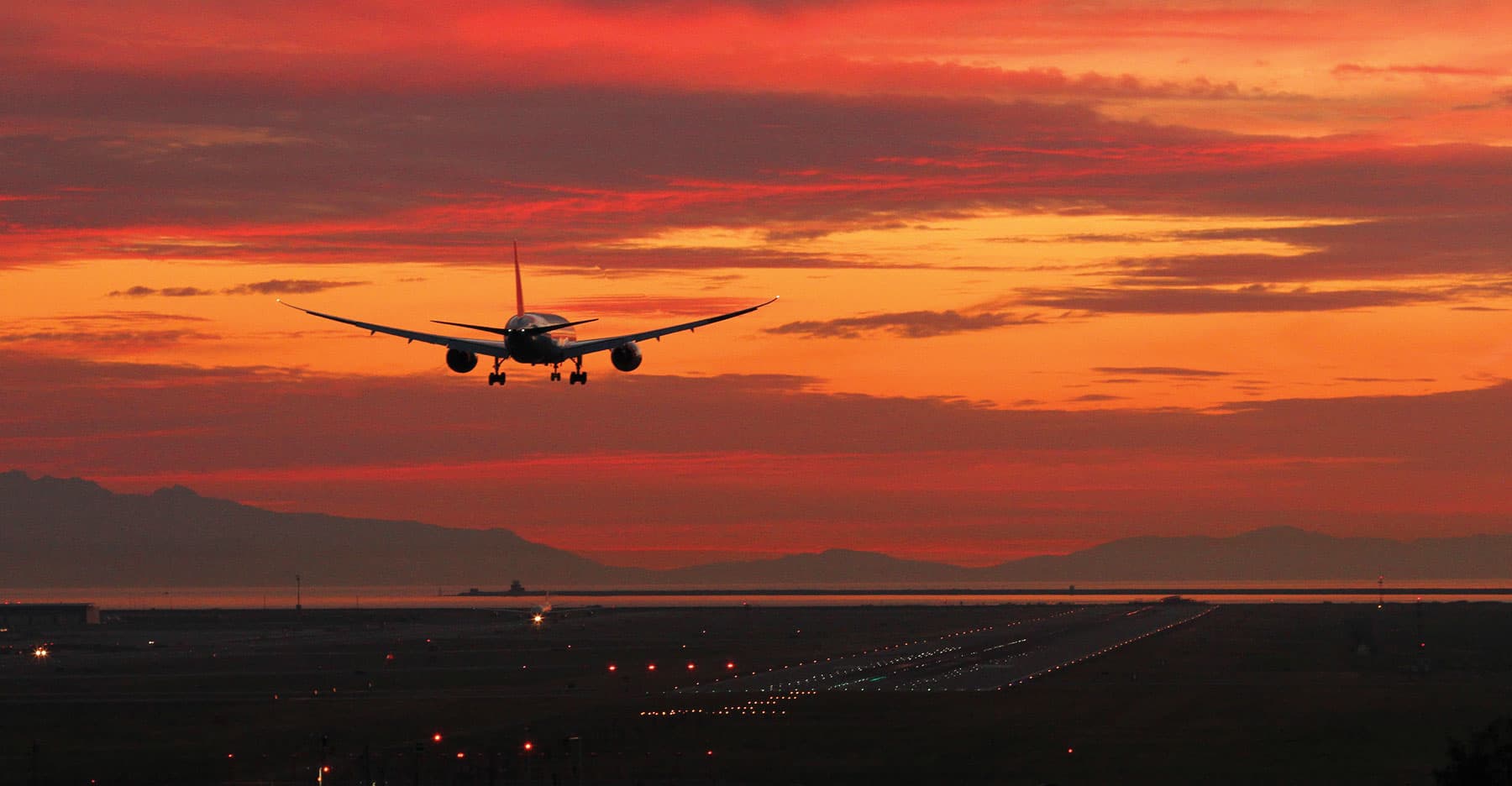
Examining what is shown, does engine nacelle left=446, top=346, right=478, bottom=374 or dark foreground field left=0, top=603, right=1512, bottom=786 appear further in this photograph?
dark foreground field left=0, top=603, right=1512, bottom=786

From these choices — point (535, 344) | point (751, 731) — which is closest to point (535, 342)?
point (535, 344)

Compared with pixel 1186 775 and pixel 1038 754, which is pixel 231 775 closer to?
pixel 1038 754

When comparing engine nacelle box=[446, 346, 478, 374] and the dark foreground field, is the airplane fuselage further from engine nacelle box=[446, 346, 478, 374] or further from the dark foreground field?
the dark foreground field

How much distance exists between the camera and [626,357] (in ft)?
308

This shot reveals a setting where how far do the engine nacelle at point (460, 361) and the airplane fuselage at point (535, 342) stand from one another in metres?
4.64

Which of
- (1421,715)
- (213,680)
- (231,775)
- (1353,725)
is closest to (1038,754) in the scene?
(1353,725)

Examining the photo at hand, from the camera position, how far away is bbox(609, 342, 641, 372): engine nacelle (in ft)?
307

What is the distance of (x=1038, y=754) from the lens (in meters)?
131

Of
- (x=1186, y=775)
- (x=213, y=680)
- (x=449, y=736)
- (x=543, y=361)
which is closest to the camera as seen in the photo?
(x=543, y=361)

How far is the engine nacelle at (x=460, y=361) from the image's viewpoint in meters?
92.9

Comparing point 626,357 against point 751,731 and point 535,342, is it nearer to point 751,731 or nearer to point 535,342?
point 535,342

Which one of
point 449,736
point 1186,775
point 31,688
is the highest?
point 31,688

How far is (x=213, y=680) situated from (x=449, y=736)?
64.5 meters

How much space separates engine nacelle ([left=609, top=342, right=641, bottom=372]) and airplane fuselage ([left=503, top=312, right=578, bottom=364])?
5061mm
